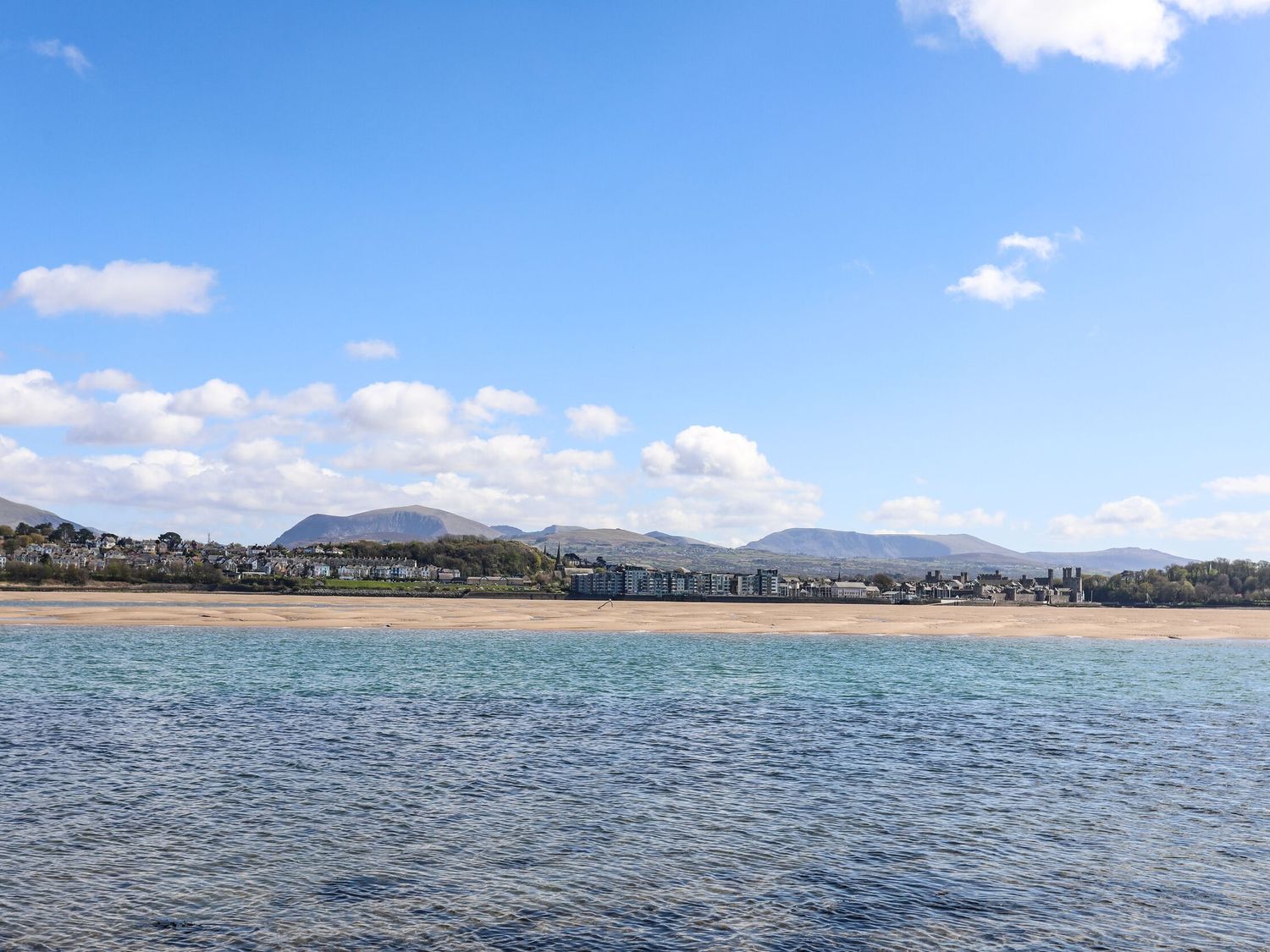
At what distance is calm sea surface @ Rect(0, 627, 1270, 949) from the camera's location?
1576cm

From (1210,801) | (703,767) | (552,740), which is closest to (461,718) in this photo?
(552,740)

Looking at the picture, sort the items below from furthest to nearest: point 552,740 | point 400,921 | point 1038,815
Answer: point 552,740, point 1038,815, point 400,921

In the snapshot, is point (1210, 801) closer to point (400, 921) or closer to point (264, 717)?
point (400, 921)

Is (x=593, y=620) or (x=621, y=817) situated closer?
(x=621, y=817)

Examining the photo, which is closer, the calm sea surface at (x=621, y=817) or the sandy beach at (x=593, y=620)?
the calm sea surface at (x=621, y=817)

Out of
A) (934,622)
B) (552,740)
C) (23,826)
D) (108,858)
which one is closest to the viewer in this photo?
(108,858)

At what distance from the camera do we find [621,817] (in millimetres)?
22141

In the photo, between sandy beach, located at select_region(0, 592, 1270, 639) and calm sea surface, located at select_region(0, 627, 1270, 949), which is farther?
sandy beach, located at select_region(0, 592, 1270, 639)

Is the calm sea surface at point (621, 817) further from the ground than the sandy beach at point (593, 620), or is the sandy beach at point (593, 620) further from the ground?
the calm sea surface at point (621, 817)

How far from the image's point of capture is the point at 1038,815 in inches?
899

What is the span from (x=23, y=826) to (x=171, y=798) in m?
3.26

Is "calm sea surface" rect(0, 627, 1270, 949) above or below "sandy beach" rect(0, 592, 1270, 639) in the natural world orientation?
above

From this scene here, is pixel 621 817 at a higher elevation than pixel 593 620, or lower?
higher

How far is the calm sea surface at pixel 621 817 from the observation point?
15.8 metres
